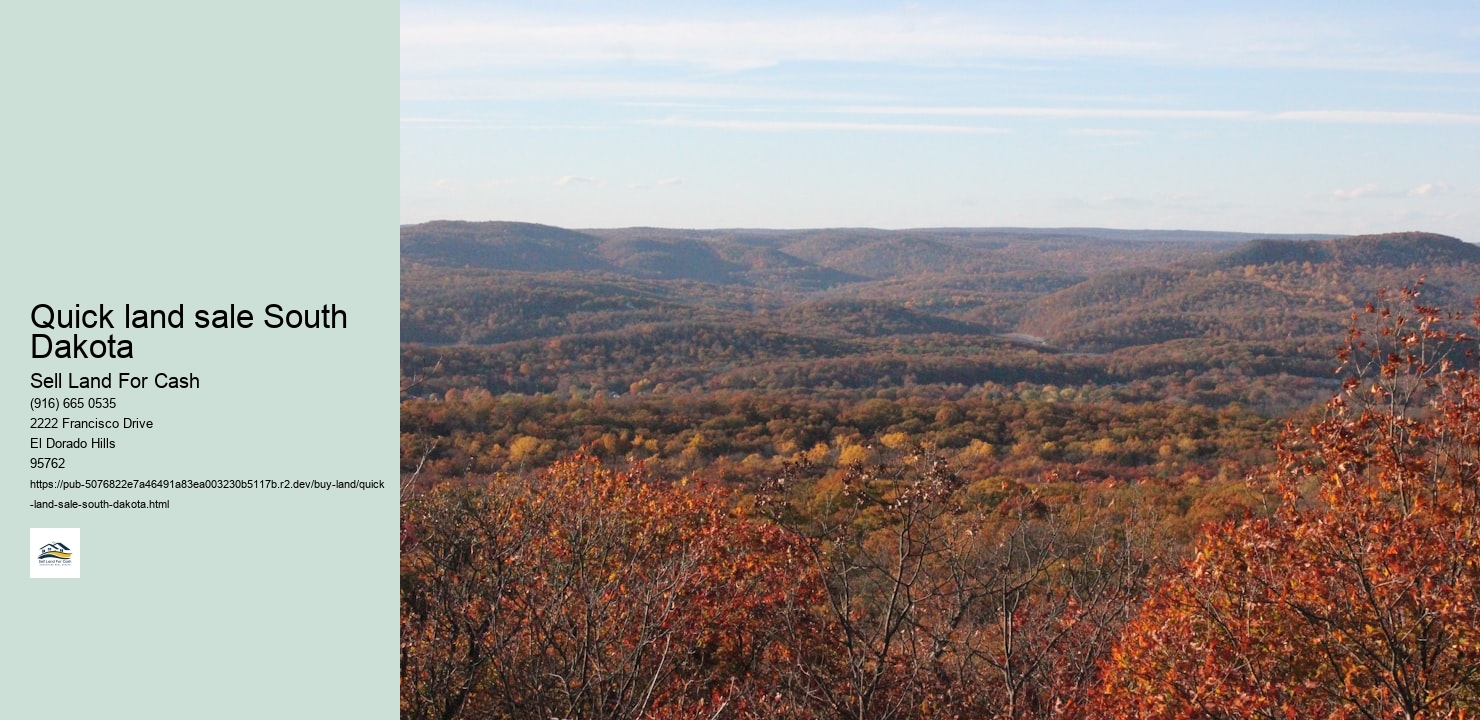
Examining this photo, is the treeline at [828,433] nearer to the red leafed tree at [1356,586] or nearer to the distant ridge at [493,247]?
the red leafed tree at [1356,586]

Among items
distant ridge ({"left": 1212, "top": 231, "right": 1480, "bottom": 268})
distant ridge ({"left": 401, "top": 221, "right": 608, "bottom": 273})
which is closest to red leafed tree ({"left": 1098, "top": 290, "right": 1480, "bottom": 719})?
distant ridge ({"left": 1212, "top": 231, "right": 1480, "bottom": 268})

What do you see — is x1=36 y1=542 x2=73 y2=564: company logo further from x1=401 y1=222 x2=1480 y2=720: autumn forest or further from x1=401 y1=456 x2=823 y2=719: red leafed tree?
x1=401 y1=456 x2=823 y2=719: red leafed tree

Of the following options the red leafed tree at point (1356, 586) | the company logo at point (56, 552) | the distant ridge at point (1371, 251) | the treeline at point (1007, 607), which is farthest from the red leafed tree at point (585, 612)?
the distant ridge at point (1371, 251)

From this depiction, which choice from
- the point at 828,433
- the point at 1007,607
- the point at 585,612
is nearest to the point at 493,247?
the point at 828,433

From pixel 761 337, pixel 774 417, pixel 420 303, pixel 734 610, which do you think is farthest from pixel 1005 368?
pixel 734 610

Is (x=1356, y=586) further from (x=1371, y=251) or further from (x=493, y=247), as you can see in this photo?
(x=493, y=247)

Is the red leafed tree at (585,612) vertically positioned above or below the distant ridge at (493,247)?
below
